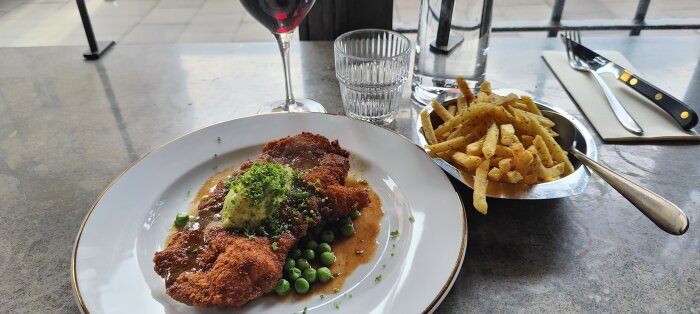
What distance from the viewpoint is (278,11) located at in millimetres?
2059

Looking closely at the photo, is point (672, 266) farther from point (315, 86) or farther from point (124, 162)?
point (124, 162)

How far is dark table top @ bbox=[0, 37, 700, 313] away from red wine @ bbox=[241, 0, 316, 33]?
57 centimetres

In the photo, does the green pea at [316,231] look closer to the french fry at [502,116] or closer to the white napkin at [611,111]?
the french fry at [502,116]

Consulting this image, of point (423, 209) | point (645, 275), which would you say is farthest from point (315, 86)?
point (645, 275)

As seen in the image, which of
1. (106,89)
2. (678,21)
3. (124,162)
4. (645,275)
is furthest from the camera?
(678,21)

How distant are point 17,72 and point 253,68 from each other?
144 centimetres

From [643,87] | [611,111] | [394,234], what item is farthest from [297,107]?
[643,87]

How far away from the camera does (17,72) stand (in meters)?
3.00

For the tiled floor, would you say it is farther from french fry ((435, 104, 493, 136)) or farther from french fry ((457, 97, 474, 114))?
french fry ((435, 104, 493, 136))

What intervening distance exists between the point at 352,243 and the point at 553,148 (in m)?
0.81

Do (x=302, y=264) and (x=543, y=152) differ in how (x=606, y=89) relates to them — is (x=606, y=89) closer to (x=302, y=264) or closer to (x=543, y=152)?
(x=543, y=152)

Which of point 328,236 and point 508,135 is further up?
point 508,135

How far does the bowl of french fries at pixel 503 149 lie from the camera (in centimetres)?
166

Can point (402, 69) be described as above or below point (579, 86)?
above
